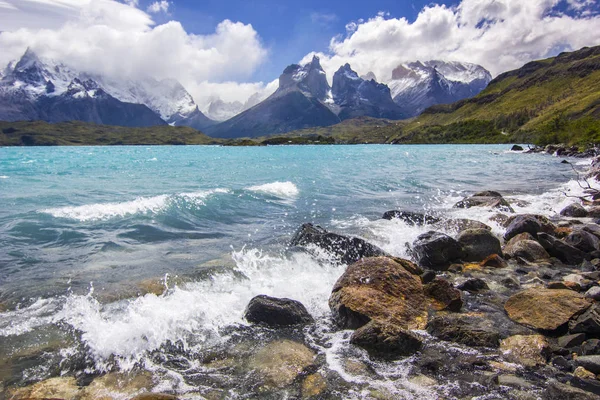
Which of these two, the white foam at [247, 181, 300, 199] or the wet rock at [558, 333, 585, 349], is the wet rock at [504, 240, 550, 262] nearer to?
the wet rock at [558, 333, 585, 349]

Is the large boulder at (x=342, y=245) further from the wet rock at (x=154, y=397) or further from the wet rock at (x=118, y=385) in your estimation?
the wet rock at (x=154, y=397)

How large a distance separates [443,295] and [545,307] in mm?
2540

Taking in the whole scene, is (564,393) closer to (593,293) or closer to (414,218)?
(593,293)

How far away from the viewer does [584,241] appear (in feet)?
49.4

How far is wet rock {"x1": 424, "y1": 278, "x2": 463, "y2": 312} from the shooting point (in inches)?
425

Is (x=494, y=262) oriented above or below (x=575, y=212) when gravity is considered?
below

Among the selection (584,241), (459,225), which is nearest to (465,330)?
(584,241)

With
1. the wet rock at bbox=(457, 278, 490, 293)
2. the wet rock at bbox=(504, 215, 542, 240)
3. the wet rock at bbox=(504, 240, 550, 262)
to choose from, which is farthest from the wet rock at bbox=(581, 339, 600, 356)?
the wet rock at bbox=(504, 215, 542, 240)

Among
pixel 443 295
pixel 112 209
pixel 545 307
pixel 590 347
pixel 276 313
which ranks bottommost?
pixel 112 209

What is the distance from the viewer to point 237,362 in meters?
8.35

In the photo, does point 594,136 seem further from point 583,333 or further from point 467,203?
point 583,333

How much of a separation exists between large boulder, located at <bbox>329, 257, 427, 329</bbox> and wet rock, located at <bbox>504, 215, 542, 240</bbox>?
28.1ft

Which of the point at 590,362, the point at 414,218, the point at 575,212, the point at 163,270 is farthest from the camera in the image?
the point at 575,212

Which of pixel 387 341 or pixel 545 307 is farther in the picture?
pixel 545 307
